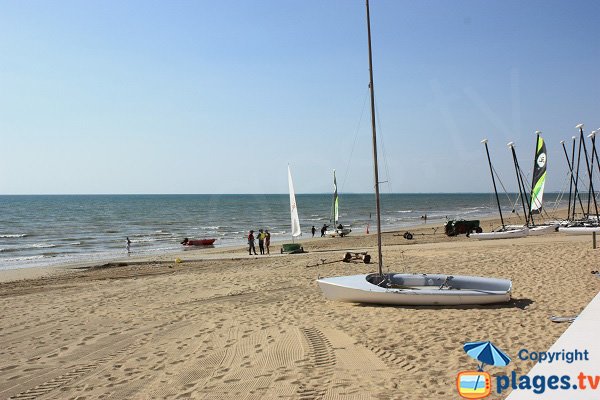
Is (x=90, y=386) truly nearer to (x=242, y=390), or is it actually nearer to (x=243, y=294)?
(x=242, y=390)

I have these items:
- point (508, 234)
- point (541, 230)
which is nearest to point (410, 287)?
point (508, 234)

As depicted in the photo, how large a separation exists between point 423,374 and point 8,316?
10485 mm

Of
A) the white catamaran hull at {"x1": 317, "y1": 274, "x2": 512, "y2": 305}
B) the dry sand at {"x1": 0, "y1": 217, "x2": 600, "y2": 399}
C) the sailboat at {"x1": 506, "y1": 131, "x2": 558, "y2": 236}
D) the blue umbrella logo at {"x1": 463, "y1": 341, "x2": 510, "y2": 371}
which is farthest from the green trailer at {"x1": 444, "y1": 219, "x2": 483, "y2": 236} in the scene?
the blue umbrella logo at {"x1": 463, "y1": 341, "x2": 510, "y2": 371}

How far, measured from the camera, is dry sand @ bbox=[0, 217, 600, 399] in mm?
6594

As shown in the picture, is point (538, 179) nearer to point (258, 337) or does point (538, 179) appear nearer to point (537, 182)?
point (537, 182)

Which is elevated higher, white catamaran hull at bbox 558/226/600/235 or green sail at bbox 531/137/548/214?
green sail at bbox 531/137/548/214

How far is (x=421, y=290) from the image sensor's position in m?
10.9

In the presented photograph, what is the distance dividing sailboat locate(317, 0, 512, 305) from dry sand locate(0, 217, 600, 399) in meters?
0.26

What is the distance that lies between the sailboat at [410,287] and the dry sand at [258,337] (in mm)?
262

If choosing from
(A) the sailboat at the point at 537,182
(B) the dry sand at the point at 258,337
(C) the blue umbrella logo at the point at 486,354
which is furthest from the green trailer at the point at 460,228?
(C) the blue umbrella logo at the point at 486,354

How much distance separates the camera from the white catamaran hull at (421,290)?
33.6 feet

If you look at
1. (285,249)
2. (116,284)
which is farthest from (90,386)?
(285,249)

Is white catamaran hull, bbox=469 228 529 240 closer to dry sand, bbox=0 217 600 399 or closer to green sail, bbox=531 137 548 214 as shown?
green sail, bbox=531 137 548 214

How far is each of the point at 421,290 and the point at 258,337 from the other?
4.22 metres
